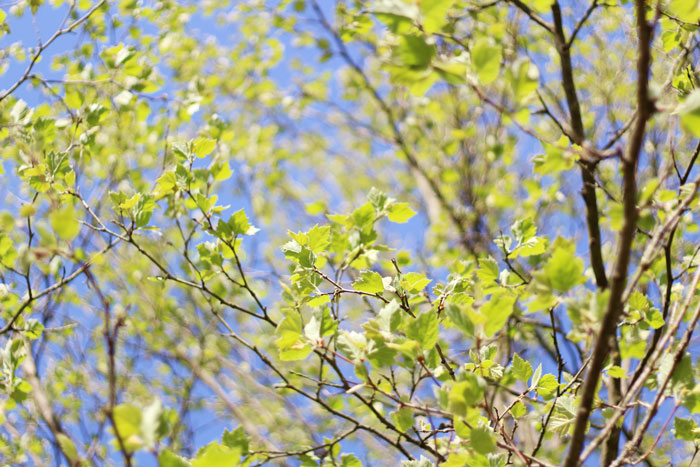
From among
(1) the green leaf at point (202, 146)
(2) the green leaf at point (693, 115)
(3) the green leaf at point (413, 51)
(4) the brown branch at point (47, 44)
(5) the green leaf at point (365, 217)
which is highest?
(4) the brown branch at point (47, 44)

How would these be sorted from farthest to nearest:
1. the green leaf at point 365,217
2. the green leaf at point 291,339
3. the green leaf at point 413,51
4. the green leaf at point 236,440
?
the green leaf at point 365,217 → the green leaf at point 236,440 → the green leaf at point 291,339 → the green leaf at point 413,51

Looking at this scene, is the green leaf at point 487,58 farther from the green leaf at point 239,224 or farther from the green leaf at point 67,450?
the green leaf at point 67,450

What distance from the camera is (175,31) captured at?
3.37m

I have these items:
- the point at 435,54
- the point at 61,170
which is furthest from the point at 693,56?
the point at 61,170

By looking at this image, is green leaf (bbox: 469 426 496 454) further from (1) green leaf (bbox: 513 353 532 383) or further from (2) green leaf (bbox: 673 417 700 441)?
(2) green leaf (bbox: 673 417 700 441)

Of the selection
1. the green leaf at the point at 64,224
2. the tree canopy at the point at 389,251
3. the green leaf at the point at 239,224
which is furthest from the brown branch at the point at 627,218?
the green leaf at the point at 239,224

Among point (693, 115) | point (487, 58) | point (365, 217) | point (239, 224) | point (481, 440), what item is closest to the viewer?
point (693, 115)

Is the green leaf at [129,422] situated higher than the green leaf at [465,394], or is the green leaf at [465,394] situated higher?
the green leaf at [465,394]

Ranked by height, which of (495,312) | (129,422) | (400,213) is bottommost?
(129,422)

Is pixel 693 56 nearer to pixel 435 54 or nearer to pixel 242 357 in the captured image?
pixel 435 54

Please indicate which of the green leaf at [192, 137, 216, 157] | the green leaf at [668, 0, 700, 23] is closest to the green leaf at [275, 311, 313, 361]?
the green leaf at [192, 137, 216, 157]

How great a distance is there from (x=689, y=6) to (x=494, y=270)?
2.32 ft

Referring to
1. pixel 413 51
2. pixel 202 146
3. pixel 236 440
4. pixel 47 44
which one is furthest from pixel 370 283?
pixel 47 44

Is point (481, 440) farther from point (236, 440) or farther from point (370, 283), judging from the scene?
point (236, 440)
